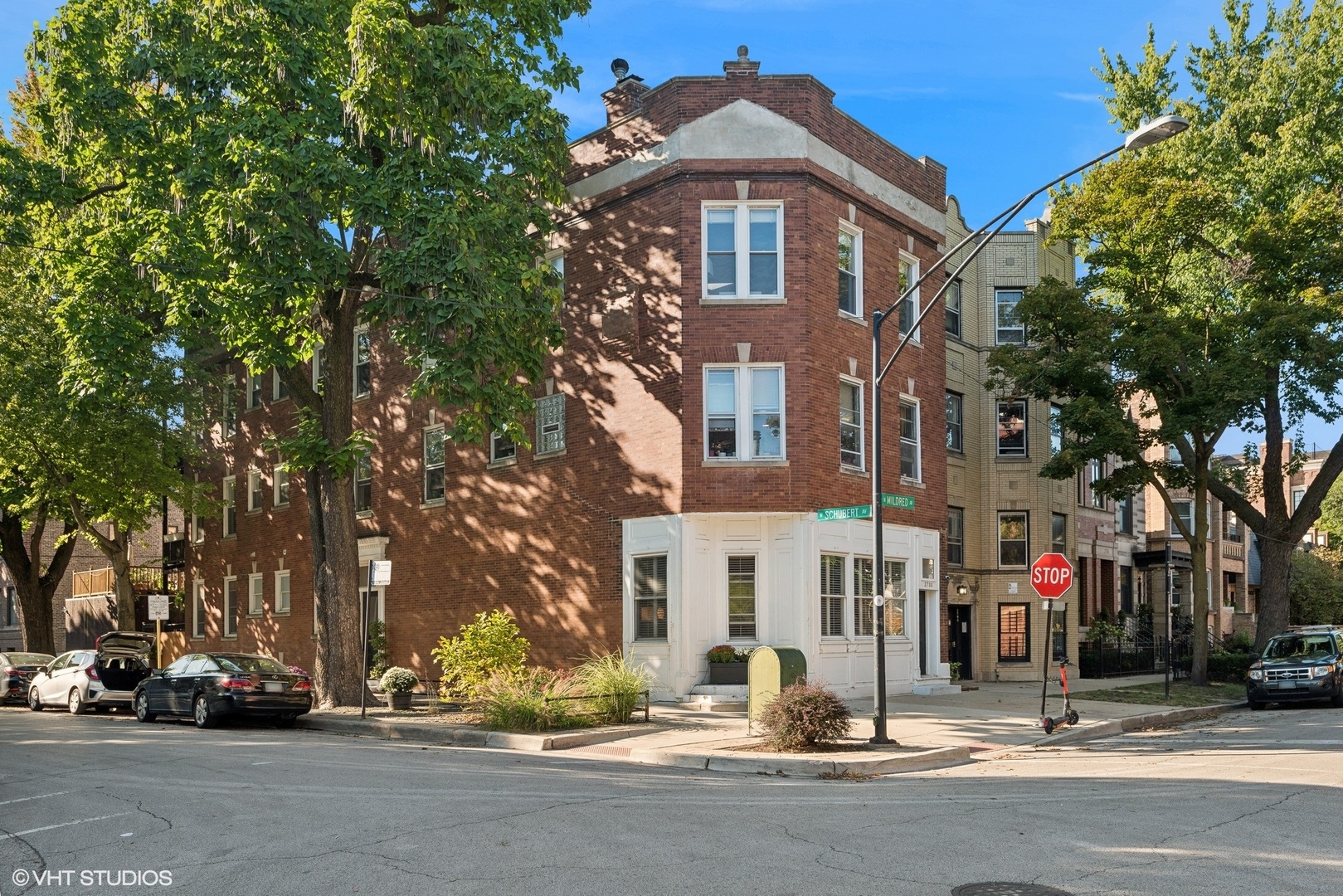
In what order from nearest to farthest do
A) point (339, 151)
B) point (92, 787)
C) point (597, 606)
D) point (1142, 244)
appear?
1. point (92, 787)
2. point (339, 151)
3. point (597, 606)
4. point (1142, 244)

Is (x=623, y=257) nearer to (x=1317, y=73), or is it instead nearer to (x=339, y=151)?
(x=339, y=151)

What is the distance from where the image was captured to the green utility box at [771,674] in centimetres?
1789

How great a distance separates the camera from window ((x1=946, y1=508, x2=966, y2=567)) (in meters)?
32.7

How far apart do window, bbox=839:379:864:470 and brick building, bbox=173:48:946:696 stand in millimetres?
57

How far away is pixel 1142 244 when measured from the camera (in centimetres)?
2908

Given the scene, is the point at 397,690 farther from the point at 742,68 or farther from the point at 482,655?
the point at 742,68

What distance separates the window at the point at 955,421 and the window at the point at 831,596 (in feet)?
32.7

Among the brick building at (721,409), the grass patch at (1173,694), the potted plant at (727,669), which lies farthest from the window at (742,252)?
the grass patch at (1173,694)

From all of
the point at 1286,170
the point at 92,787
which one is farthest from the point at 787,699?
the point at 1286,170

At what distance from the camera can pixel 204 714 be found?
837 inches

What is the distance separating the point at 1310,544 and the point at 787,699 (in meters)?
56.4

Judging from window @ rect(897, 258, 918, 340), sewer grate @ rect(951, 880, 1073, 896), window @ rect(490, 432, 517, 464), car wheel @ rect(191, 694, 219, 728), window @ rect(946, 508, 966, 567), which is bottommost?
car wheel @ rect(191, 694, 219, 728)

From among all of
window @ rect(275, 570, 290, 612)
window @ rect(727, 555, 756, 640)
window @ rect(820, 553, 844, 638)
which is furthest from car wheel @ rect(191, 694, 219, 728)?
window @ rect(275, 570, 290, 612)

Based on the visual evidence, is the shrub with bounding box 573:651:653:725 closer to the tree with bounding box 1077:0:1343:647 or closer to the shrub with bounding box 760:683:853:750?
the shrub with bounding box 760:683:853:750
